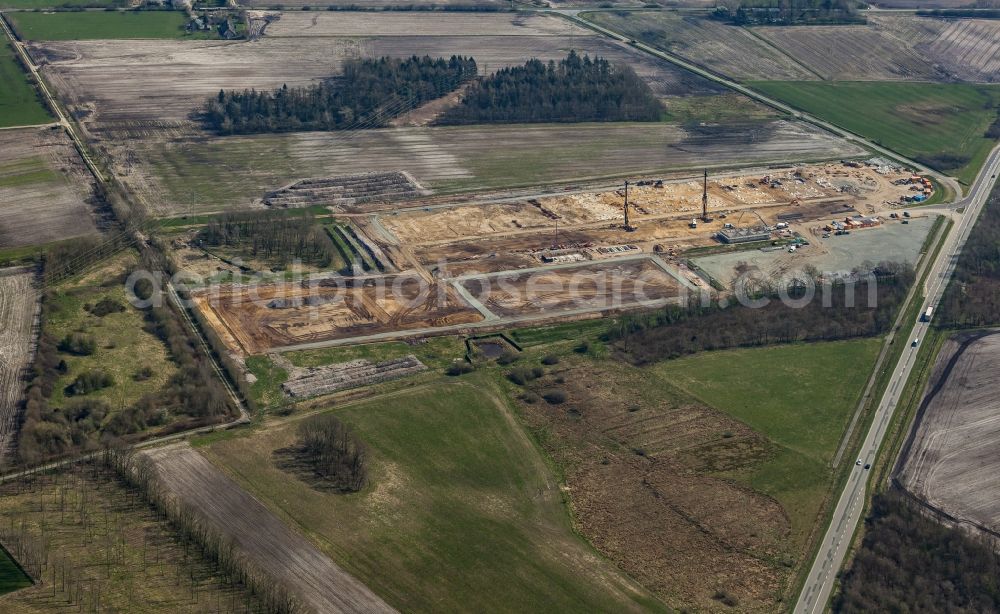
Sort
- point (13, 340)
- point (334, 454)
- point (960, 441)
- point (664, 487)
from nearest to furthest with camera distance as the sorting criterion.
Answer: point (664, 487) → point (334, 454) → point (960, 441) → point (13, 340)

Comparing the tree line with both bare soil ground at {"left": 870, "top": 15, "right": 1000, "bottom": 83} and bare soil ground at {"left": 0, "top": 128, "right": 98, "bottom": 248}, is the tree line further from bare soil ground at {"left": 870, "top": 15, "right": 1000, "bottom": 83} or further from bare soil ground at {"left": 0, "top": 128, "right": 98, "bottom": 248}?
bare soil ground at {"left": 870, "top": 15, "right": 1000, "bottom": 83}

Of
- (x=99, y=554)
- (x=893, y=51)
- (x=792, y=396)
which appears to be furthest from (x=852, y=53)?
(x=99, y=554)

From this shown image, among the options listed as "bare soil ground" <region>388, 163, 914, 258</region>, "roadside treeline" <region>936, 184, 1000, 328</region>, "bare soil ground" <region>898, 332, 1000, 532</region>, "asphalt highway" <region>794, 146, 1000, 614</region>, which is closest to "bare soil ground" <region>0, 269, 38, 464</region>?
"bare soil ground" <region>388, 163, 914, 258</region>

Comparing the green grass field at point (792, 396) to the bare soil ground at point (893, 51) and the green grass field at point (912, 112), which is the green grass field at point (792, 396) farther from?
the bare soil ground at point (893, 51)

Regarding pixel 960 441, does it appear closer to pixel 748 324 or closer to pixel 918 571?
pixel 918 571

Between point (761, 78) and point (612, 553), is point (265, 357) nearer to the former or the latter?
point (612, 553)

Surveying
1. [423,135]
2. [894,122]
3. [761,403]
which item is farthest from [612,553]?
[894,122]
